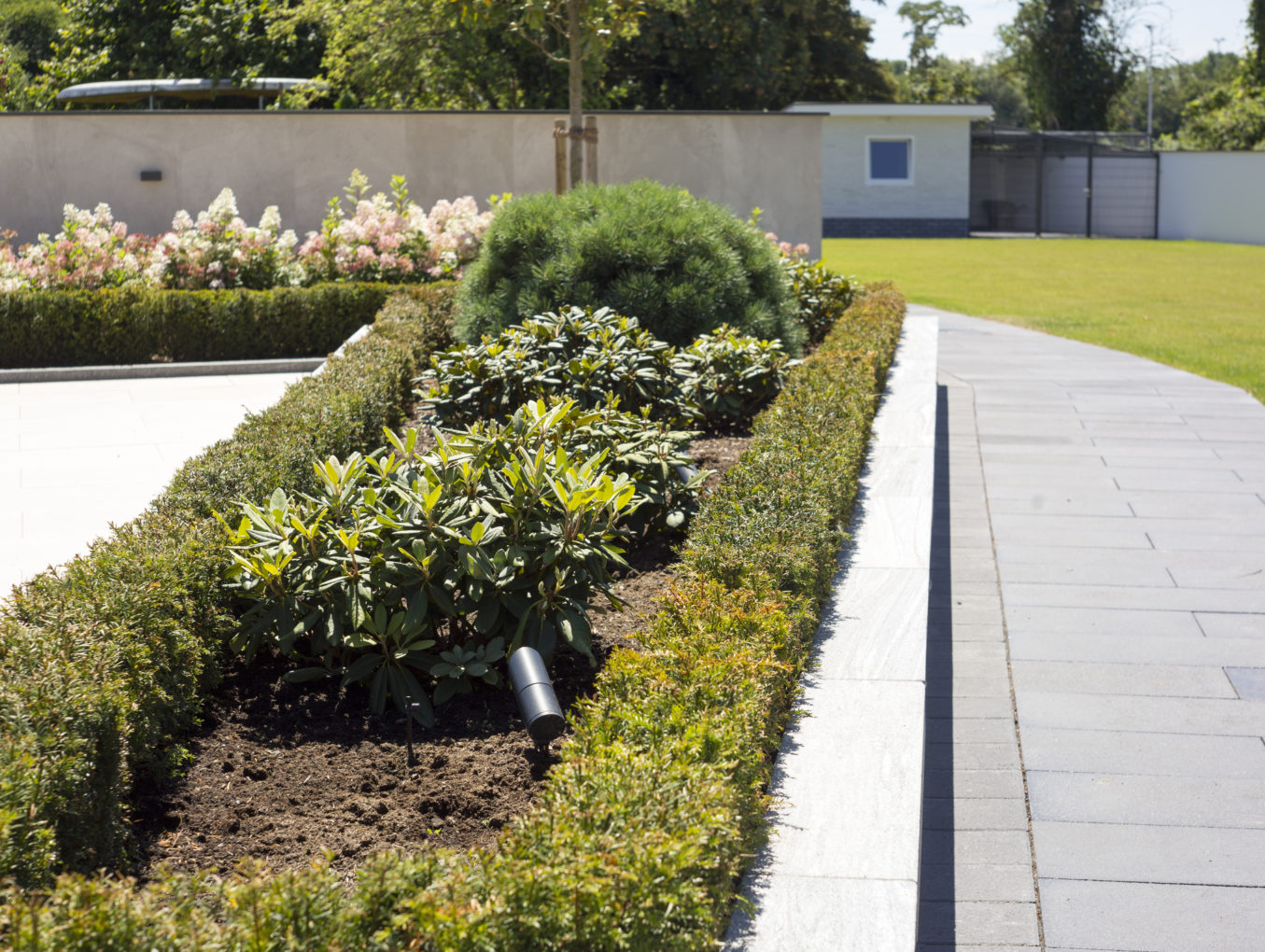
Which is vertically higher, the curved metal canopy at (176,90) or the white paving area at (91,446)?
the curved metal canopy at (176,90)

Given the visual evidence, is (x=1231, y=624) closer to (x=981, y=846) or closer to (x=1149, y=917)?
(x=981, y=846)

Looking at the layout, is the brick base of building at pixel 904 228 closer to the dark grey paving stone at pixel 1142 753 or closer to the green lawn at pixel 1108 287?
the green lawn at pixel 1108 287

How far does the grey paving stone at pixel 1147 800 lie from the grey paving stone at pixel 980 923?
48 cm

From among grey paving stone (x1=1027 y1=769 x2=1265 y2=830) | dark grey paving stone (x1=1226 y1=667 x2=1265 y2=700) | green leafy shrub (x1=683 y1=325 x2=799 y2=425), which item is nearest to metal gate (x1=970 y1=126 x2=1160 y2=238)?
green leafy shrub (x1=683 y1=325 x2=799 y2=425)

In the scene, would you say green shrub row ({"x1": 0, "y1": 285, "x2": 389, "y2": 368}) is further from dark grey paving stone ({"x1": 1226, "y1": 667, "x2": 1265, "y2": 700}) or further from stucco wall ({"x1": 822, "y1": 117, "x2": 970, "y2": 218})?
stucco wall ({"x1": 822, "y1": 117, "x2": 970, "y2": 218})

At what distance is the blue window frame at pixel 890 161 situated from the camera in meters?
30.7

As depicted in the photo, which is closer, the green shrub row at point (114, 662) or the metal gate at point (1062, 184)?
the green shrub row at point (114, 662)

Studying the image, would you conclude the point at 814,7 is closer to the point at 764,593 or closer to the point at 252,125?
the point at 252,125

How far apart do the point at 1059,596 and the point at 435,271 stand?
285 inches

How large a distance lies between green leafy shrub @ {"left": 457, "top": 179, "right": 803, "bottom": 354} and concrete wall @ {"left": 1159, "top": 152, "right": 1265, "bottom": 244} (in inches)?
1019

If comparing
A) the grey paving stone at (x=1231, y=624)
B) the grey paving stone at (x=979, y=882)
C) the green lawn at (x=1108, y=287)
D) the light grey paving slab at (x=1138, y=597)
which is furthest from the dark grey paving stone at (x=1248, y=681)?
the green lawn at (x=1108, y=287)

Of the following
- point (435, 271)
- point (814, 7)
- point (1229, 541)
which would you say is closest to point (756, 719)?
point (1229, 541)

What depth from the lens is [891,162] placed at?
30.9 meters

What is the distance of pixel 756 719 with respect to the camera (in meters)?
2.58
